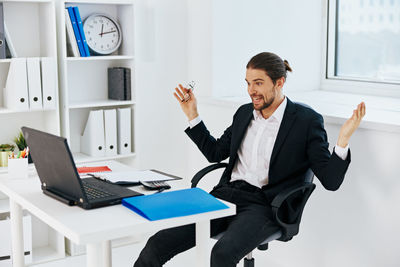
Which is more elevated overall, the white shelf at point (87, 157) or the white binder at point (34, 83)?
the white binder at point (34, 83)

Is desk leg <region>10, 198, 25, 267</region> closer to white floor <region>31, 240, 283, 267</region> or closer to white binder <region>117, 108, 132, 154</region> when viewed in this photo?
white floor <region>31, 240, 283, 267</region>

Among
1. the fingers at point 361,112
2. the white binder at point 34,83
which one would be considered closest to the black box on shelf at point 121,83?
the white binder at point 34,83

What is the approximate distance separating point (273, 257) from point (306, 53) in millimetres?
1488

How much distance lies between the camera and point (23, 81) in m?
3.46

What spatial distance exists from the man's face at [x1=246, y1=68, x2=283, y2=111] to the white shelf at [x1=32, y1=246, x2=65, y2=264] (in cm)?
177

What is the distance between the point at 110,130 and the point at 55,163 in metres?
1.72

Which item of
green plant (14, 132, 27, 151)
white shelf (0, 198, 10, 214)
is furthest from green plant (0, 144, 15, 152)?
white shelf (0, 198, 10, 214)

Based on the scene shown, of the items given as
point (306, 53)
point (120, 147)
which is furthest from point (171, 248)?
point (306, 53)

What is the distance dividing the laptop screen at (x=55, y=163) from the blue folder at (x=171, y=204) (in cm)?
20

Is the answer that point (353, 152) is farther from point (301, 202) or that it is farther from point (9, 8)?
point (9, 8)

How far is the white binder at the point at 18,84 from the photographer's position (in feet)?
11.3

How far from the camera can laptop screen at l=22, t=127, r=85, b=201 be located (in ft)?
6.69

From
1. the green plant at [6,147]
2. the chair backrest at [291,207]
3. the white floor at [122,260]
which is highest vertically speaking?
the green plant at [6,147]

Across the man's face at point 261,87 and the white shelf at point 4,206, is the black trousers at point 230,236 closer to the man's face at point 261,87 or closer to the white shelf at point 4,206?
the man's face at point 261,87
